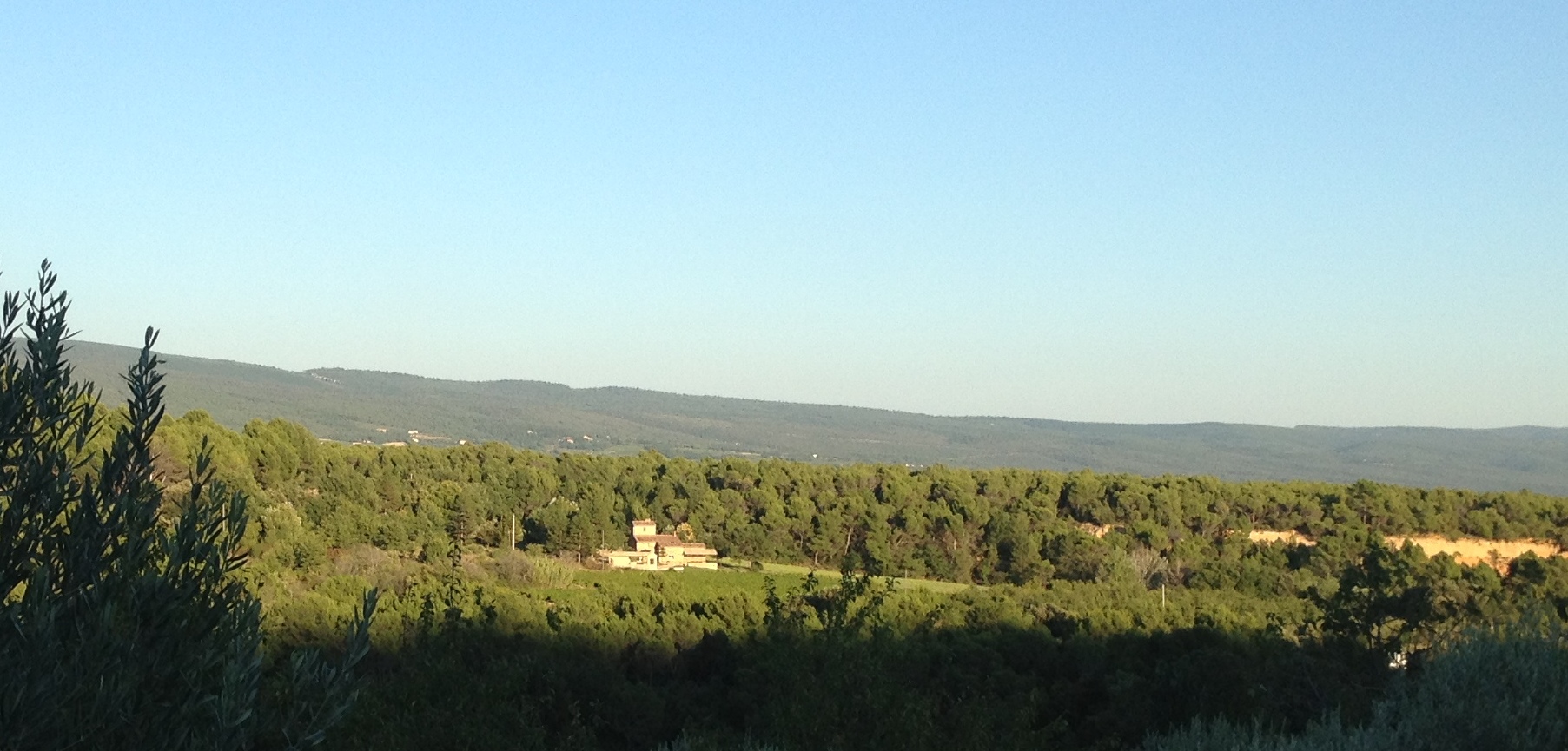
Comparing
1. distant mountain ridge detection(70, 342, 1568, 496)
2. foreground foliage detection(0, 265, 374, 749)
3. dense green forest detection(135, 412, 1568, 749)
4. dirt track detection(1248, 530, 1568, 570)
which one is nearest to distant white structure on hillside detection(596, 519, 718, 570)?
dense green forest detection(135, 412, 1568, 749)

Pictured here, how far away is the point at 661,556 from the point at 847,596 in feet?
76.1

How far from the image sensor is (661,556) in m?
35.9

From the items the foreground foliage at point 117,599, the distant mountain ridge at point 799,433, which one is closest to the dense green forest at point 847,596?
the foreground foliage at point 117,599

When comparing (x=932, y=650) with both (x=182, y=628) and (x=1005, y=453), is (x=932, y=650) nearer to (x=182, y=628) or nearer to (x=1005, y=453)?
(x=182, y=628)

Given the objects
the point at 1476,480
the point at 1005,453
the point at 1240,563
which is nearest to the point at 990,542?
the point at 1240,563

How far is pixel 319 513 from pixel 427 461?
9681mm

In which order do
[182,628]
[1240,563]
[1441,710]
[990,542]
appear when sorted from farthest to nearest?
[990,542]
[1240,563]
[1441,710]
[182,628]

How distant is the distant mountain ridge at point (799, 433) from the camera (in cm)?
9275

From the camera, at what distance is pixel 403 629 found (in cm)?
1925

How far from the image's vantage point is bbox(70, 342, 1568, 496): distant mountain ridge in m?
92.8

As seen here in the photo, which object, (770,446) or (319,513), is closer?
(319,513)

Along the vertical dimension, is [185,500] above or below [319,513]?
above

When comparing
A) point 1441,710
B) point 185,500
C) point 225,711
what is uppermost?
point 185,500

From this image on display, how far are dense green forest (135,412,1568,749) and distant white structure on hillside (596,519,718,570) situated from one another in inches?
46.6
